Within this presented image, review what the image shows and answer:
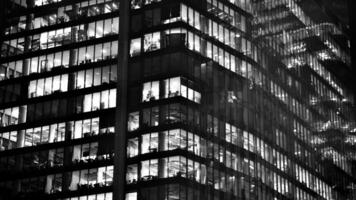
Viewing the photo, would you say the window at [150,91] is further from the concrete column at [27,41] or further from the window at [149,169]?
the concrete column at [27,41]

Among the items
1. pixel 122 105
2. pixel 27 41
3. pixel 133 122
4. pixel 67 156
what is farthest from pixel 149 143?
pixel 27 41

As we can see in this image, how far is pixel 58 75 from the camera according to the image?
393 feet

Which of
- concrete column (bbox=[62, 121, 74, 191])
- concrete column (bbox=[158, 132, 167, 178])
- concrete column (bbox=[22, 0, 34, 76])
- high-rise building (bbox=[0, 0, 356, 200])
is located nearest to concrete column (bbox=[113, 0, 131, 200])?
high-rise building (bbox=[0, 0, 356, 200])

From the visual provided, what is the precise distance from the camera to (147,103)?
10850 cm

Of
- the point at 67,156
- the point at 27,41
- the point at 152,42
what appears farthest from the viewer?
the point at 27,41

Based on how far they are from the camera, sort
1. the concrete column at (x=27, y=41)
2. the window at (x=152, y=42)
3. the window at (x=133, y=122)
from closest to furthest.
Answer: the window at (x=133, y=122)
the window at (x=152, y=42)
the concrete column at (x=27, y=41)

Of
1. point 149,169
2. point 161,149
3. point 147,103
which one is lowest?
point 149,169

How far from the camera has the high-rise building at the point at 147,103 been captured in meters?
107

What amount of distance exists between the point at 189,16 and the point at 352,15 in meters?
80.8

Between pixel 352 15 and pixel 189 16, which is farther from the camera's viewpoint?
pixel 352 15

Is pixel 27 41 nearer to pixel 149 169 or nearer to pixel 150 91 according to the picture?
pixel 150 91

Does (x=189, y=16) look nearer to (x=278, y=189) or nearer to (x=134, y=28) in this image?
(x=134, y=28)

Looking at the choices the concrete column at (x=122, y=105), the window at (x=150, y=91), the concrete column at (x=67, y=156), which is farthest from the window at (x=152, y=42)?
the concrete column at (x=67, y=156)

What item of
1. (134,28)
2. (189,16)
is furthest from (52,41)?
(189,16)
